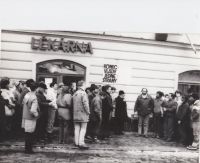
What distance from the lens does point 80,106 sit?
5.07 metres

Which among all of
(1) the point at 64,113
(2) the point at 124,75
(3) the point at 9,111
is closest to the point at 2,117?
(3) the point at 9,111

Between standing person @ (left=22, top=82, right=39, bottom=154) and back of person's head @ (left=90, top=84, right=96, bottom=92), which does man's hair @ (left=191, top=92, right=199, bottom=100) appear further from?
standing person @ (left=22, top=82, right=39, bottom=154)

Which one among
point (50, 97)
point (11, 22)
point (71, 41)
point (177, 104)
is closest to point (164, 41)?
point (177, 104)

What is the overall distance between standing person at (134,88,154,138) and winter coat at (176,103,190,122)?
40 centimetres

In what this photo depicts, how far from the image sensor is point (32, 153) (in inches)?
191

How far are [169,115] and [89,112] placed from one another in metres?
1.18

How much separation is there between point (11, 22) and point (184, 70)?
8.33 ft

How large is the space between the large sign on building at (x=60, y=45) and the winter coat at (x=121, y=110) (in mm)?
820

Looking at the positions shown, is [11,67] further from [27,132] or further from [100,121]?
[100,121]

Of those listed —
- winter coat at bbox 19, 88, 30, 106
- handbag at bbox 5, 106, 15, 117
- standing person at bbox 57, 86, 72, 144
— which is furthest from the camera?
standing person at bbox 57, 86, 72, 144

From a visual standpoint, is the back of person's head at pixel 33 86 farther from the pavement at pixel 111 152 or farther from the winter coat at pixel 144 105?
the winter coat at pixel 144 105

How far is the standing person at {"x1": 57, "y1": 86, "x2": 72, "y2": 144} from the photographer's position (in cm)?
505

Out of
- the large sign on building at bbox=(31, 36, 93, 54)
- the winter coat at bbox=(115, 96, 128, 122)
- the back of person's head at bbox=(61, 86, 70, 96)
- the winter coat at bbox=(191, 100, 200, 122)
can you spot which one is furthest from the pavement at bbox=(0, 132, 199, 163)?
the large sign on building at bbox=(31, 36, 93, 54)

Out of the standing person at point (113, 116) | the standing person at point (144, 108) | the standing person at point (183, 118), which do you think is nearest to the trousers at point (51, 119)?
the standing person at point (113, 116)
